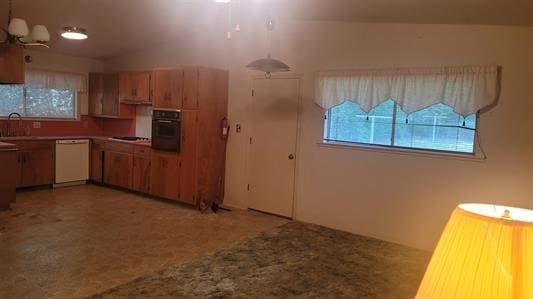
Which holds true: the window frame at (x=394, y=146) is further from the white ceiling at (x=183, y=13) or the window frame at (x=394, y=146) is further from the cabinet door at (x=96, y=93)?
the cabinet door at (x=96, y=93)

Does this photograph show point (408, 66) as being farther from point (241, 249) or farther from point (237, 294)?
point (237, 294)

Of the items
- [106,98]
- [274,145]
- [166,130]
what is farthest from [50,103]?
[274,145]

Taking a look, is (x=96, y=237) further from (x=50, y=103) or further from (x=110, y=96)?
(x=50, y=103)

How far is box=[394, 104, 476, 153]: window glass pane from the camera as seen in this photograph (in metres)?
3.98

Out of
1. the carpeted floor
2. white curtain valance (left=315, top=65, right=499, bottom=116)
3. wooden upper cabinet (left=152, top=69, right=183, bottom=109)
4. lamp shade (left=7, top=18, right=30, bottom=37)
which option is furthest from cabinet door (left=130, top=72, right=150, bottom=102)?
the carpeted floor

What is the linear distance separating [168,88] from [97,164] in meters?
2.34

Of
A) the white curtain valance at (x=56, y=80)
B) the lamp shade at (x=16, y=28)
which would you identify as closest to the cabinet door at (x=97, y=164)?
the white curtain valance at (x=56, y=80)

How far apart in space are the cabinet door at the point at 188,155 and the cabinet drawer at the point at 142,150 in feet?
2.53

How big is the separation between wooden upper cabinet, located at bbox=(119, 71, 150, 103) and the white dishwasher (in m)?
1.18

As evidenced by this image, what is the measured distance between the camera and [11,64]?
452 centimetres

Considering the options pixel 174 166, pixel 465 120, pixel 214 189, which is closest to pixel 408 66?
pixel 465 120

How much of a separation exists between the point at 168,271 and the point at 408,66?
336 centimetres

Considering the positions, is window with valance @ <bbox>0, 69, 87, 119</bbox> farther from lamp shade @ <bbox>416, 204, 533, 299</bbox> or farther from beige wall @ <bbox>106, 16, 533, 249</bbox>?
lamp shade @ <bbox>416, 204, 533, 299</bbox>

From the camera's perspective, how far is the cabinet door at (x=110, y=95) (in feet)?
22.5
